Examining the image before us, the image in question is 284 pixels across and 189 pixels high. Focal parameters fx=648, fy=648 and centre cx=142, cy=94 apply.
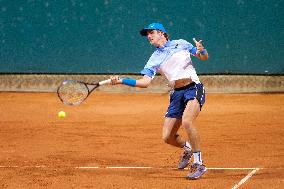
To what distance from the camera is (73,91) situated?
7656 millimetres

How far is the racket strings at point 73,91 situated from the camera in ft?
24.7

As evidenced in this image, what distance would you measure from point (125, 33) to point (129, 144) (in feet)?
24.0

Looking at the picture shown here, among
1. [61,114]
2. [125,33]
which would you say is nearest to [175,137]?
[61,114]

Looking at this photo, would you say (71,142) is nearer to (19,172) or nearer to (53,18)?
(19,172)

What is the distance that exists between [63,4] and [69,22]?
0.48 metres

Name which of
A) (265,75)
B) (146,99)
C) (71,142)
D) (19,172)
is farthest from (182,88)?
(265,75)

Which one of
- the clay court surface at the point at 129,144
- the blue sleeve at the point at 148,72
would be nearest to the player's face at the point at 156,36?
the blue sleeve at the point at 148,72

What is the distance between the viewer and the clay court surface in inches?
280

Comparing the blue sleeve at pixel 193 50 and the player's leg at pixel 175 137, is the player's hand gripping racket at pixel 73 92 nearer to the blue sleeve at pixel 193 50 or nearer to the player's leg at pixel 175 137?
the player's leg at pixel 175 137

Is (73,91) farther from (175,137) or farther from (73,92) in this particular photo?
(175,137)

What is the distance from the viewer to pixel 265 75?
53.0 feet

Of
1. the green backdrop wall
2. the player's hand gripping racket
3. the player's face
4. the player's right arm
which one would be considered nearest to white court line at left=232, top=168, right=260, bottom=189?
the player's right arm

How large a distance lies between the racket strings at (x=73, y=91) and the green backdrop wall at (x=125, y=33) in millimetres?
8922

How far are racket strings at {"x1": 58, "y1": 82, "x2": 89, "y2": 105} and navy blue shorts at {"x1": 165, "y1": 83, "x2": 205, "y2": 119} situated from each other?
1008mm
